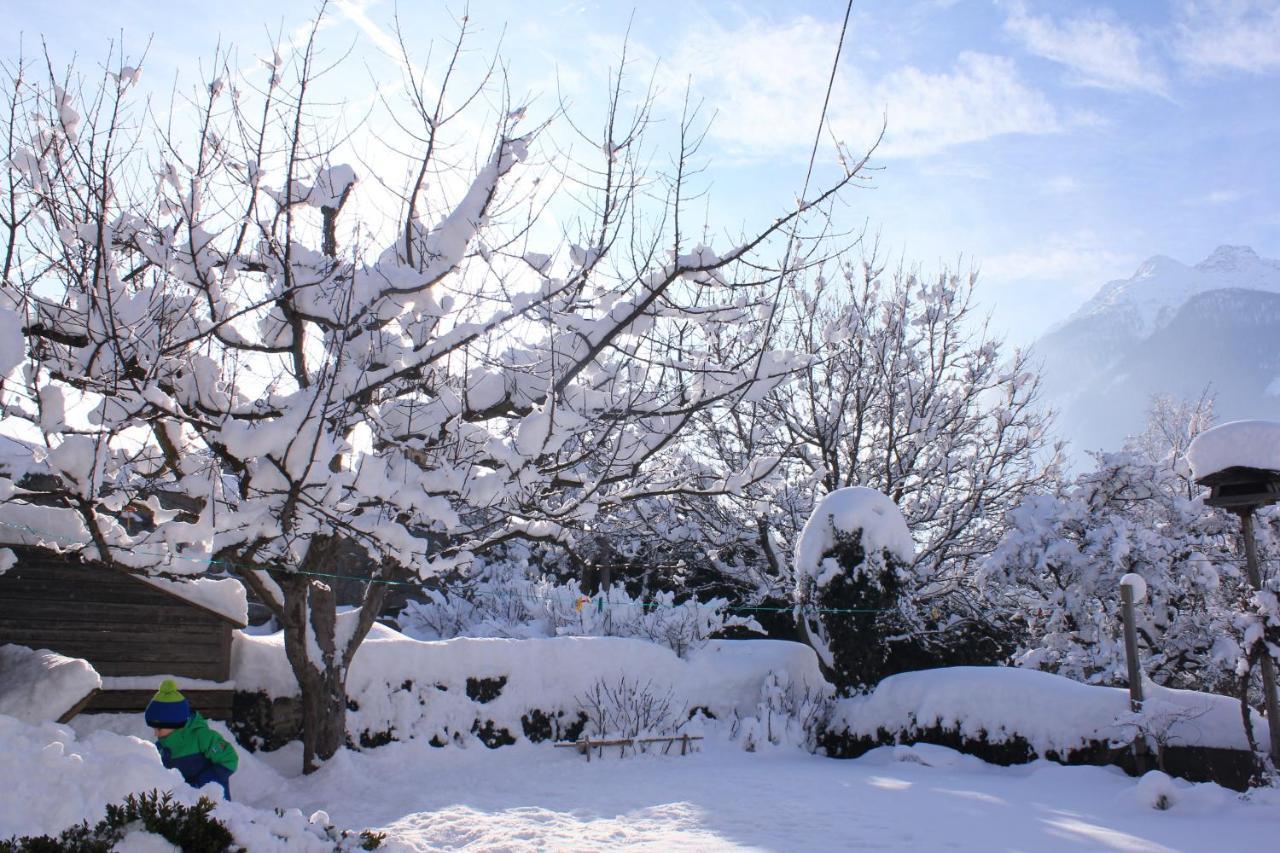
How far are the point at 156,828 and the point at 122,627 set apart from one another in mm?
5788

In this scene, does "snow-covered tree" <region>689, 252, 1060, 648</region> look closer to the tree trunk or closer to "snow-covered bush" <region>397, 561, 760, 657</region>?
"snow-covered bush" <region>397, 561, 760, 657</region>

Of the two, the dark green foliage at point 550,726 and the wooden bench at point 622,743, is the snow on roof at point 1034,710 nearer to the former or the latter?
the wooden bench at point 622,743

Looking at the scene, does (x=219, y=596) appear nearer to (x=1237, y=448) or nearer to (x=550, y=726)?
(x=550, y=726)

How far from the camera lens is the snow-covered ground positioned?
546 cm

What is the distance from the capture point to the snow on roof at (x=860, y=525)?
34.6ft

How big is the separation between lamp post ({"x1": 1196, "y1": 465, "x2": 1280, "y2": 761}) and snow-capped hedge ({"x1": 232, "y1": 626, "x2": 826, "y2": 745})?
Answer: 5.15 meters

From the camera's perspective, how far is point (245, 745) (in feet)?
26.8

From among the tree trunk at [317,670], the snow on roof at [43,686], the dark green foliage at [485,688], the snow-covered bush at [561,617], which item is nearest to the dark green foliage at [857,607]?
the snow-covered bush at [561,617]

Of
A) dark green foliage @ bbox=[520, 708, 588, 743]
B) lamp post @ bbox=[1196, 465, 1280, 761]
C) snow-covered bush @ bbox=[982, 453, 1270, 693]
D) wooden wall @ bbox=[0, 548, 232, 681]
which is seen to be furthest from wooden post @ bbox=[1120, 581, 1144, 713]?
wooden wall @ bbox=[0, 548, 232, 681]

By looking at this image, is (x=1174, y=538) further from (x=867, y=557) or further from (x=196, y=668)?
(x=196, y=668)

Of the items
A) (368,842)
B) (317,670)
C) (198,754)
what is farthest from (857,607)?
(368,842)

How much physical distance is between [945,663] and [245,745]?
9829 millimetres

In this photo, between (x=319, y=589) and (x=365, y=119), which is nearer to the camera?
(x=365, y=119)

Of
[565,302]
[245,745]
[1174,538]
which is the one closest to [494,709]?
[245,745]
